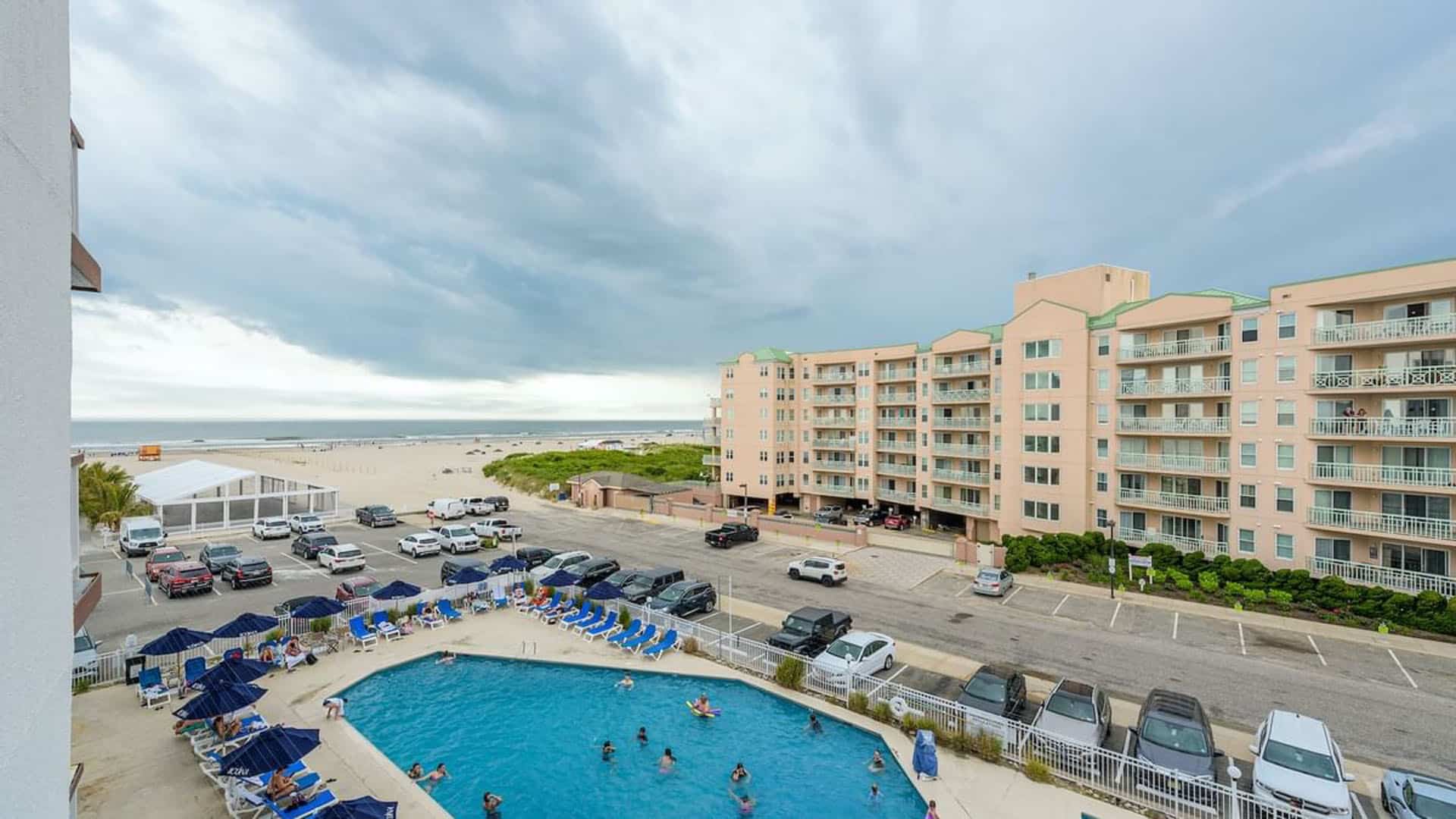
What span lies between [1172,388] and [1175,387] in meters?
0.18

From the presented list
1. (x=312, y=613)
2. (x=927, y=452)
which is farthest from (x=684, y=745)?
(x=927, y=452)

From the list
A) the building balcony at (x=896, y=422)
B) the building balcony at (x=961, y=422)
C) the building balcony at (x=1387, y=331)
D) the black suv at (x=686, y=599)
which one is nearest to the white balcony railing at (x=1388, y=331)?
the building balcony at (x=1387, y=331)

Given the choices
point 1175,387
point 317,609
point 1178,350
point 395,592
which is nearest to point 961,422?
point 1175,387

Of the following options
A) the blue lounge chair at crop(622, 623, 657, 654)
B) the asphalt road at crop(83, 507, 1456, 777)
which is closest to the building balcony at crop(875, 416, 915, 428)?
the asphalt road at crop(83, 507, 1456, 777)

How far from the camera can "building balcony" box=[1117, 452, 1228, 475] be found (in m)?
35.7

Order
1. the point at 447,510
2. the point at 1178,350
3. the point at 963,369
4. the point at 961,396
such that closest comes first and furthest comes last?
the point at 1178,350
the point at 961,396
the point at 963,369
the point at 447,510

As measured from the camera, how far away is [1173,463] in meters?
37.4

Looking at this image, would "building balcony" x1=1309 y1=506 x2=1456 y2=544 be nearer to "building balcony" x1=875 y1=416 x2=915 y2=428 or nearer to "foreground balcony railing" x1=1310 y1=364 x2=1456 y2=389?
"foreground balcony railing" x1=1310 y1=364 x2=1456 y2=389

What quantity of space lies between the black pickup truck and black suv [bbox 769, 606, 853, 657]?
1912 cm

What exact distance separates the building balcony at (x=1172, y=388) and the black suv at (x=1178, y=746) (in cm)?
2460

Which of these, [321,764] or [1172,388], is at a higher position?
[1172,388]

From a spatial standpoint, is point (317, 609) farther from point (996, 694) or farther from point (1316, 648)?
point (1316, 648)

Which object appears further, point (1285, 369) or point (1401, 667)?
point (1285, 369)

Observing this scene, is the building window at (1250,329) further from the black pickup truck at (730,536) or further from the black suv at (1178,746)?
the black pickup truck at (730,536)
